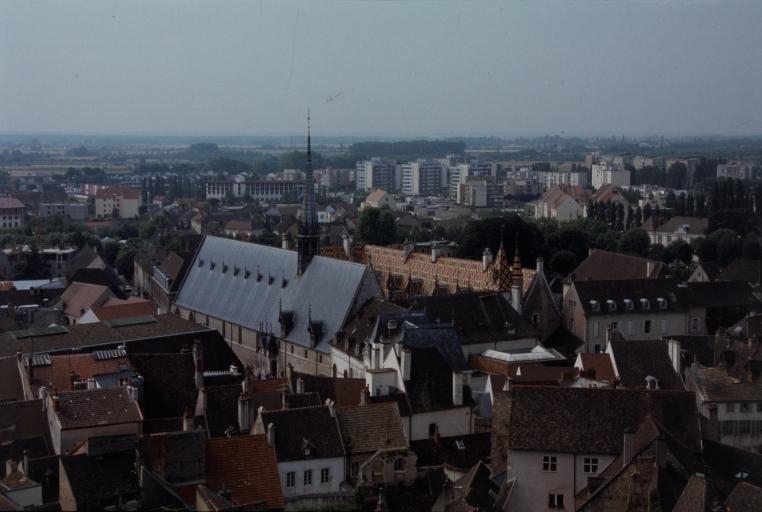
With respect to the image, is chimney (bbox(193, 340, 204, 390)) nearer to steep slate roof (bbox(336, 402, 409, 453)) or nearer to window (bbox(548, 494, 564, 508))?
steep slate roof (bbox(336, 402, 409, 453))

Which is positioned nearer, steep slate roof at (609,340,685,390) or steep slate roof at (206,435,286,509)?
steep slate roof at (206,435,286,509)

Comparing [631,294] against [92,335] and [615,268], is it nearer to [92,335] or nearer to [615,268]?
[615,268]

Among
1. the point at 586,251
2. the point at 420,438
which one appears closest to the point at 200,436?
the point at 420,438

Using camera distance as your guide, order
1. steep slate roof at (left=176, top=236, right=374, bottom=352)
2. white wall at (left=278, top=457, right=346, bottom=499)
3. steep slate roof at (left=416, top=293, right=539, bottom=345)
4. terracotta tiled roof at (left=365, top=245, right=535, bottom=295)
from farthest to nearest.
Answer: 1. terracotta tiled roof at (left=365, top=245, right=535, bottom=295)
2. steep slate roof at (left=176, top=236, right=374, bottom=352)
3. steep slate roof at (left=416, top=293, right=539, bottom=345)
4. white wall at (left=278, top=457, right=346, bottom=499)

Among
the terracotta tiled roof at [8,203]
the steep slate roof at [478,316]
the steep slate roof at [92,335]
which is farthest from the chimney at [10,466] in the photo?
the terracotta tiled roof at [8,203]

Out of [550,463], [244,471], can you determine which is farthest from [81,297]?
[550,463]

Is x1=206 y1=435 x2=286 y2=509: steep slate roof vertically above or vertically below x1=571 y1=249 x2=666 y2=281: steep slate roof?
above

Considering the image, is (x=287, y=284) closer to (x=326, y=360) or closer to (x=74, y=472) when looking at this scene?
(x=326, y=360)

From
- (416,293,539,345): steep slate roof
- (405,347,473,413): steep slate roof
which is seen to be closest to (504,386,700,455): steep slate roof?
(405,347,473,413): steep slate roof

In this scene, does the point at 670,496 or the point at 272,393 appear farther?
the point at 272,393
